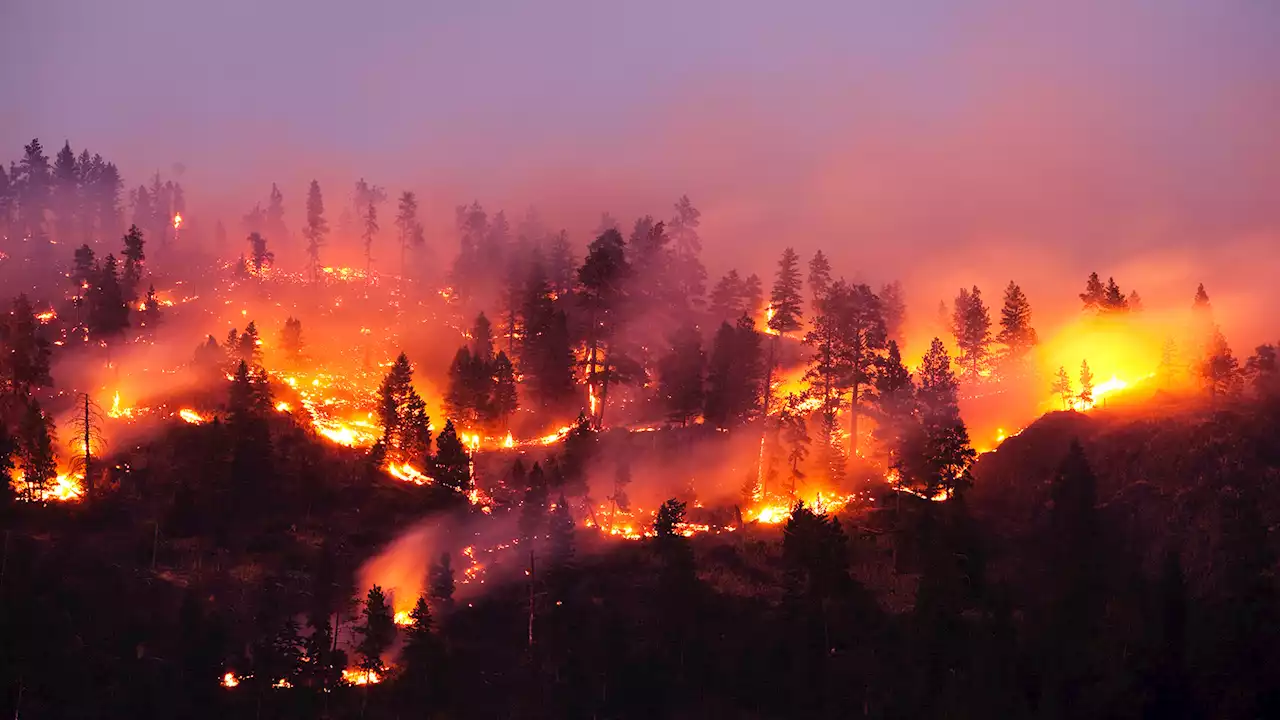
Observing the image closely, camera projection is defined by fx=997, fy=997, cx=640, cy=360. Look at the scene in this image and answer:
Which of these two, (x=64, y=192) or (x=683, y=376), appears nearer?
(x=683, y=376)

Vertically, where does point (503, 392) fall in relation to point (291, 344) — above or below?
below

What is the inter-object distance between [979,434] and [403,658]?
5246 centimetres

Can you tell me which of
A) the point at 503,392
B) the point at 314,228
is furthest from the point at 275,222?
the point at 503,392

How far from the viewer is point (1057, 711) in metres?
47.7

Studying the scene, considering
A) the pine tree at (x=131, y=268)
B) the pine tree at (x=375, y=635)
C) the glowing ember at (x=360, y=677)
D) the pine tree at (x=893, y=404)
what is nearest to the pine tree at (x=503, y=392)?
the pine tree at (x=375, y=635)

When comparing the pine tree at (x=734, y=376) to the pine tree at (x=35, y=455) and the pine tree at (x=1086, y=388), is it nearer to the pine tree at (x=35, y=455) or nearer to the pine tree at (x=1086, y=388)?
the pine tree at (x=1086, y=388)

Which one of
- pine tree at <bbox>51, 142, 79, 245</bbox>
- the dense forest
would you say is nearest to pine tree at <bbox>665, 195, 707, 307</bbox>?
the dense forest

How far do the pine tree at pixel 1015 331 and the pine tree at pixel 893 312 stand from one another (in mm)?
15784

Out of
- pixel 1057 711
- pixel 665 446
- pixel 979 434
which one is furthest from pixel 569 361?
pixel 1057 711

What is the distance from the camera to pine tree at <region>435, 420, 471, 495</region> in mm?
70562

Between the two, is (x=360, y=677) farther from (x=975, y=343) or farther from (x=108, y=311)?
(x=975, y=343)

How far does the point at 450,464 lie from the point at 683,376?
24.1 m

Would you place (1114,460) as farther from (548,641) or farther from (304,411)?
(304,411)

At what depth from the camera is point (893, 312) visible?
115375mm
